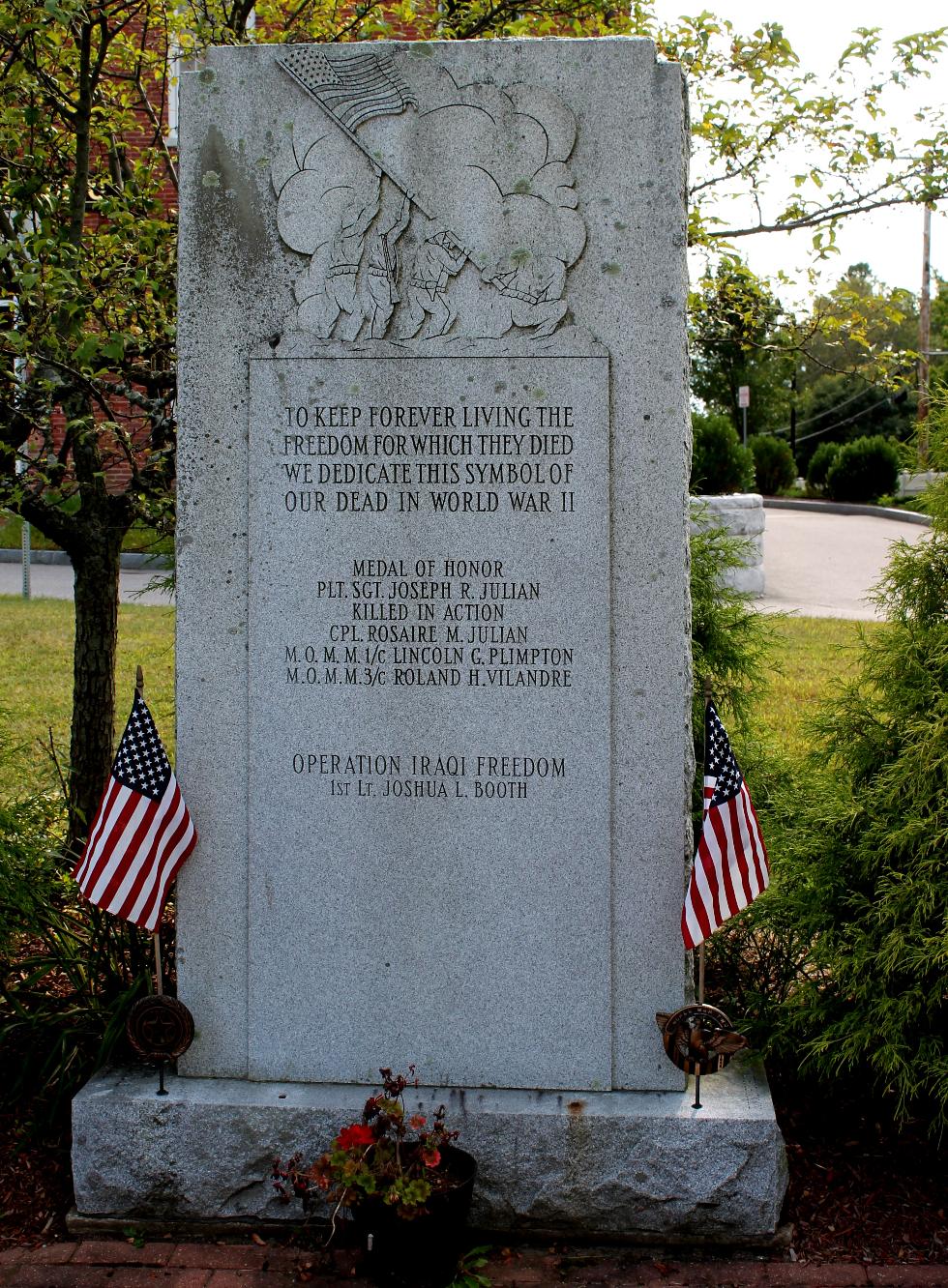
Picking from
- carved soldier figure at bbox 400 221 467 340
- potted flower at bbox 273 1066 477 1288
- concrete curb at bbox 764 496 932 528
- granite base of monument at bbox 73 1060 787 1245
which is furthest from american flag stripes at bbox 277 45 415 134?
concrete curb at bbox 764 496 932 528

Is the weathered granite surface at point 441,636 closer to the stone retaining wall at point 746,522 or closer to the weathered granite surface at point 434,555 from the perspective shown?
the weathered granite surface at point 434,555

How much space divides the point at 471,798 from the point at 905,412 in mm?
48734

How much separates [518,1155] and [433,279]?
2.56 meters

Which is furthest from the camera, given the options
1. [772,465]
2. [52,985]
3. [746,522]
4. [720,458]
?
[772,465]

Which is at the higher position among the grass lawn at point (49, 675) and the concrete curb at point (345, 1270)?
the grass lawn at point (49, 675)

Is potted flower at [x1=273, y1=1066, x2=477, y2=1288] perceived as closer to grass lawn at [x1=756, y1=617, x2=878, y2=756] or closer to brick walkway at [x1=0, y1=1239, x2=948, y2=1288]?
brick walkway at [x1=0, y1=1239, x2=948, y2=1288]

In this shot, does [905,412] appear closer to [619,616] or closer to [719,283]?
[719,283]

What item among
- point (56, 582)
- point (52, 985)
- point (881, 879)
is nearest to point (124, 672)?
point (52, 985)

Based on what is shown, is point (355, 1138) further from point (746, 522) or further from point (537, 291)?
point (746, 522)

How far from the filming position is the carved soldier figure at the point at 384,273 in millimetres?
3945

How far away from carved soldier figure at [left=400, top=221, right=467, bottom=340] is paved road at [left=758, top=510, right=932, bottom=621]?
741 centimetres

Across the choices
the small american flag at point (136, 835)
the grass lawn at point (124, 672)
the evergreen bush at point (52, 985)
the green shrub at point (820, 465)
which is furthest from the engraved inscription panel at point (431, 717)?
the green shrub at point (820, 465)

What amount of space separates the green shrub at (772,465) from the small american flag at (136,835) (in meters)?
34.5

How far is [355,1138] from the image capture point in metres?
3.62
